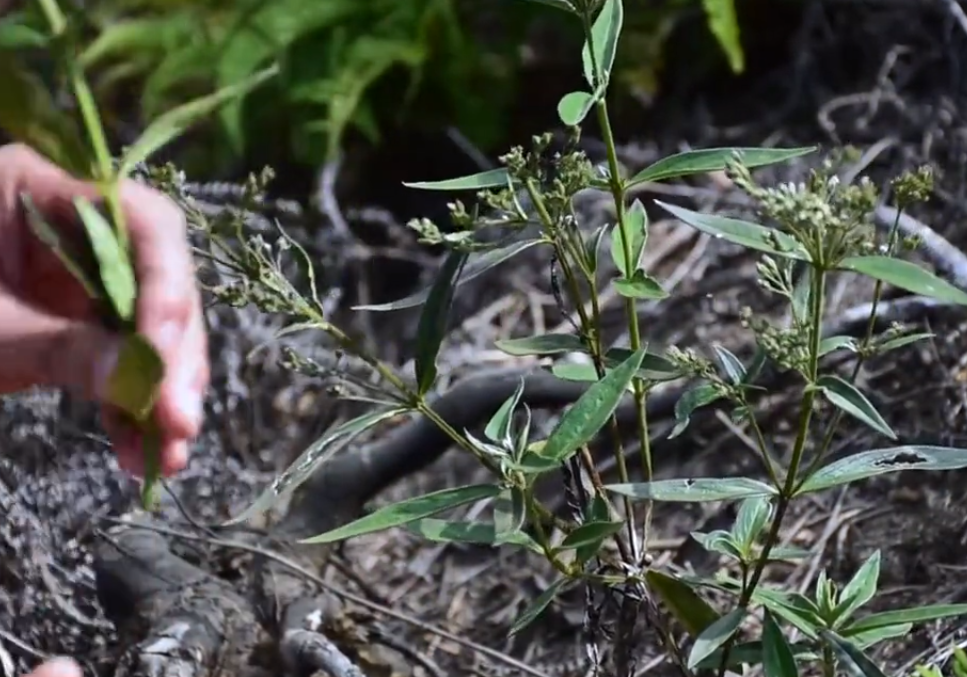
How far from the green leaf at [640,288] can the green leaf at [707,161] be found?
5 cm

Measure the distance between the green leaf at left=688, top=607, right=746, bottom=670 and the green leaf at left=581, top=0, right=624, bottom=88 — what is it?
0.29 meters

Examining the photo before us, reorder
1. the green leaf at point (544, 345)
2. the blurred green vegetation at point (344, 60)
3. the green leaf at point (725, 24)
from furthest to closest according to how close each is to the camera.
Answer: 1. the blurred green vegetation at point (344, 60)
2. the green leaf at point (725, 24)
3. the green leaf at point (544, 345)

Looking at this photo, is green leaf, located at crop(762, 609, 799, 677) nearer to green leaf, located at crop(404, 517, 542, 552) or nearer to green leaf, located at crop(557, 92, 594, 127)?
green leaf, located at crop(404, 517, 542, 552)

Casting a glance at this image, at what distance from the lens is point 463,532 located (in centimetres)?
65

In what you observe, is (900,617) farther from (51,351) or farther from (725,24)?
(725,24)

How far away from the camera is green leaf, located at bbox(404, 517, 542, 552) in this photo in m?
0.63

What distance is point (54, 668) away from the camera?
0.61 meters

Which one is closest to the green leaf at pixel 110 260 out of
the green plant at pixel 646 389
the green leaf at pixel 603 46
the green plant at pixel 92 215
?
the green plant at pixel 92 215

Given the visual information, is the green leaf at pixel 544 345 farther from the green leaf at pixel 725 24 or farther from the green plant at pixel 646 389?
the green leaf at pixel 725 24

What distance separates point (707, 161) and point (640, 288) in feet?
0.26

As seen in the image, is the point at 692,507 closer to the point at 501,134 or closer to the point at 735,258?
the point at 735,258

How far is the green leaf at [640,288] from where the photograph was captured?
630mm

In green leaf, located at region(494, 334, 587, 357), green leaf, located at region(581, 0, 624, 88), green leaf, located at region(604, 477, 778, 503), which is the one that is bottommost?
green leaf, located at region(604, 477, 778, 503)

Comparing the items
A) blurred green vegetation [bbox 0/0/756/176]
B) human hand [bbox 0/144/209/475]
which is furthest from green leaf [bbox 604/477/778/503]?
blurred green vegetation [bbox 0/0/756/176]
